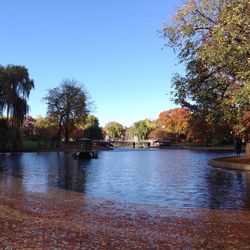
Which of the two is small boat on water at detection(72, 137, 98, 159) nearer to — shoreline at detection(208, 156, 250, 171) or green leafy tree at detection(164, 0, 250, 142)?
shoreline at detection(208, 156, 250, 171)

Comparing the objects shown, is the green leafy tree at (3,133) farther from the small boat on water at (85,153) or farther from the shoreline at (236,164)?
the shoreline at (236,164)

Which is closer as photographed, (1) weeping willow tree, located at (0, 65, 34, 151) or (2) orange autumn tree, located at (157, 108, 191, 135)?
(1) weeping willow tree, located at (0, 65, 34, 151)

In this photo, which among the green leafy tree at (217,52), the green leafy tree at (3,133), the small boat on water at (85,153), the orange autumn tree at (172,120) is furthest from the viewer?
the orange autumn tree at (172,120)

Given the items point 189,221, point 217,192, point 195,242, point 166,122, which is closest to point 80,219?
point 189,221

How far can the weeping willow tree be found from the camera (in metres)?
57.3

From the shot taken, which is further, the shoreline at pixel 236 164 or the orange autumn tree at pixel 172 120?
the orange autumn tree at pixel 172 120

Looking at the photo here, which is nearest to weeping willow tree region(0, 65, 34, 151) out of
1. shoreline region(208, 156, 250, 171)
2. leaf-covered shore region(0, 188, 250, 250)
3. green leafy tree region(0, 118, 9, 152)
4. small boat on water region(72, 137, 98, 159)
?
green leafy tree region(0, 118, 9, 152)

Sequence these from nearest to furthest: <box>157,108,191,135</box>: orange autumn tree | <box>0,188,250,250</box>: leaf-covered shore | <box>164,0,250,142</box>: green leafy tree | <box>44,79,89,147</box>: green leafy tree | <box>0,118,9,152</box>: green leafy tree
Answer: <box>0,188,250,250</box>: leaf-covered shore → <box>164,0,250,142</box>: green leafy tree → <box>0,118,9,152</box>: green leafy tree → <box>44,79,89,147</box>: green leafy tree → <box>157,108,191,135</box>: orange autumn tree

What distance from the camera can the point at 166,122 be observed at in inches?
5472

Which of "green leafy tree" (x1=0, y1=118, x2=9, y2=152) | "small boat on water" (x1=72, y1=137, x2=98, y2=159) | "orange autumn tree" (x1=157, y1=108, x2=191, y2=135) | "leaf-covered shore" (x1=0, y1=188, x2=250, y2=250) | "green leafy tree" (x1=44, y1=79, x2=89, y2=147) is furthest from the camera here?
"orange autumn tree" (x1=157, y1=108, x2=191, y2=135)

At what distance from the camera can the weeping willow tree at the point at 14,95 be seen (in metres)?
57.3

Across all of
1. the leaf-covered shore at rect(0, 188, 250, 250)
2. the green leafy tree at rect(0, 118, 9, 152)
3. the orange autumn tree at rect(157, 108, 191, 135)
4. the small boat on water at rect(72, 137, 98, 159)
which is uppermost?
the orange autumn tree at rect(157, 108, 191, 135)

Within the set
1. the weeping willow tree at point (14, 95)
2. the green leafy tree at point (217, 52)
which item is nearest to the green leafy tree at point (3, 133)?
A: the weeping willow tree at point (14, 95)

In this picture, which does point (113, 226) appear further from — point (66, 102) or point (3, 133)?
point (66, 102)
